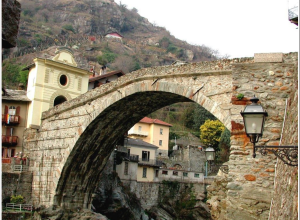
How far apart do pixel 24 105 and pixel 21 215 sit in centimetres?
627

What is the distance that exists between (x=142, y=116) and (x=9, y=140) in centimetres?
758

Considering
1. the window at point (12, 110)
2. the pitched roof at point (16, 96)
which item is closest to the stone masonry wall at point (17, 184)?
the window at point (12, 110)

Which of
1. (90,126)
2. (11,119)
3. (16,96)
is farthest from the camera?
(16,96)

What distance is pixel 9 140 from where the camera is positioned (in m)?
22.1

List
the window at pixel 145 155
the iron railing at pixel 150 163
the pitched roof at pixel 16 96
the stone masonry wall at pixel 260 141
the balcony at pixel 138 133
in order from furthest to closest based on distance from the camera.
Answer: the balcony at pixel 138 133 < the window at pixel 145 155 < the iron railing at pixel 150 163 < the pitched roof at pixel 16 96 < the stone masonry wall at pixel 260 141

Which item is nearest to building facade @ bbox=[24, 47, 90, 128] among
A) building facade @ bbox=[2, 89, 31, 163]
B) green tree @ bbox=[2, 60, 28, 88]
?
building facade @ bbox=[2, 89, 31, 163]

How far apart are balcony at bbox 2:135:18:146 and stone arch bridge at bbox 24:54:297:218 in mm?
615

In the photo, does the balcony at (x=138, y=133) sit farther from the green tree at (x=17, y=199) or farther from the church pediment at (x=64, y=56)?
the green tree at (x=17, y=199)

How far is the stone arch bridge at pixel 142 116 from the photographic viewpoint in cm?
841

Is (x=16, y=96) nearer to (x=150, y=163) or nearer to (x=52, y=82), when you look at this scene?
(x=52, y=82)

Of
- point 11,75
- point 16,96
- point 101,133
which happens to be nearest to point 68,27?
point 11,75

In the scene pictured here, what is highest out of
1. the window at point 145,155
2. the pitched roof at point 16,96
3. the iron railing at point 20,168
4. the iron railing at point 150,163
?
the pitched roof at point 16,96

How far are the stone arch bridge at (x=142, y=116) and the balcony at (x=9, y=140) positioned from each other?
0.61 m

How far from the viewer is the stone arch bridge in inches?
331
